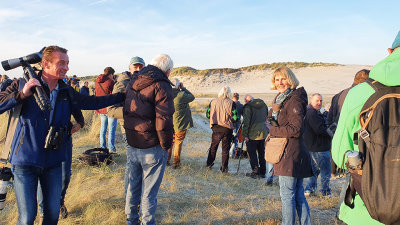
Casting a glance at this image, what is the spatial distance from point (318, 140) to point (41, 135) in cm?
424

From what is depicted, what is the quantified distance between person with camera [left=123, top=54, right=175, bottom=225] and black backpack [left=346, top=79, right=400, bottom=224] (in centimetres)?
182

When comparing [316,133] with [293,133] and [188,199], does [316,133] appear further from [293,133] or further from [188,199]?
[188,199]

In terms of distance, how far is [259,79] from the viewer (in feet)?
174

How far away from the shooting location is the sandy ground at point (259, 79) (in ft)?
153

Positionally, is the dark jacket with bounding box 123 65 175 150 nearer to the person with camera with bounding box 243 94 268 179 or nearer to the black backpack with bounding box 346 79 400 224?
the black backpack with bounding box 346 79 400 224

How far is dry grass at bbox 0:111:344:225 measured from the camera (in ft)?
12.4

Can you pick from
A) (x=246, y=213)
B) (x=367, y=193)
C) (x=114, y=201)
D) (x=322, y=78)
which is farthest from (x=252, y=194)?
(x=322, y=78)

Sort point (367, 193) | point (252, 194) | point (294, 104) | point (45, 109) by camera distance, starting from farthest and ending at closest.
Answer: point (252, 194)
point (294, 104)
point (45, 109)
point (367, 193)

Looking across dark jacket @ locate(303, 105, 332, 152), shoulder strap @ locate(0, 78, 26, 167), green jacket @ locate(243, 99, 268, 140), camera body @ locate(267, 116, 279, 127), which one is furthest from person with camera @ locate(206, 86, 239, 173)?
shoulder strap @ locate(0, 78, 26, 167)

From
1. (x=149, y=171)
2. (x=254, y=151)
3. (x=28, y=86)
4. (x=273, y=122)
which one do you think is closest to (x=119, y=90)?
(x=149, y=171)

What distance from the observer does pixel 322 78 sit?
48.8 m

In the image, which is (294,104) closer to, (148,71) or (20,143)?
(148,71)

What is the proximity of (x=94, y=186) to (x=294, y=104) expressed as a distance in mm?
3442

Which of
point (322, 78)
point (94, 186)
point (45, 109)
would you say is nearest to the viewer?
point (45, 109)
